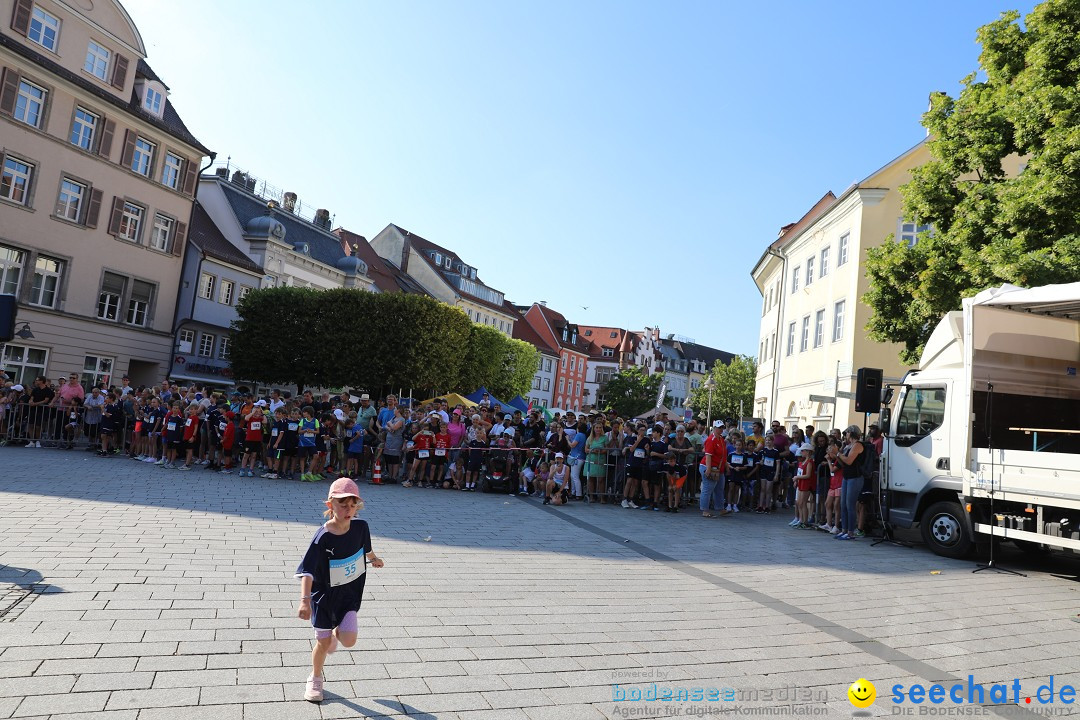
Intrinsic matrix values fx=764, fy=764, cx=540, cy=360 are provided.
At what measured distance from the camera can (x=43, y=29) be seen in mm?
28234

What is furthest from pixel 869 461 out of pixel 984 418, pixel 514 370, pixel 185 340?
pixel 514 370

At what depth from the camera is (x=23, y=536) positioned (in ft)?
25.8

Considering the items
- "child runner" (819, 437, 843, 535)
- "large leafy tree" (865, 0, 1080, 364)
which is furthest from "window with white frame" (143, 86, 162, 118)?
"child runner" (819, 437, 843, 535)

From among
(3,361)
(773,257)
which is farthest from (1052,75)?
(3,361)

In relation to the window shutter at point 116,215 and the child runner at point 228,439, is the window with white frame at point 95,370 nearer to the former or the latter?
the window shutter at point 116,215

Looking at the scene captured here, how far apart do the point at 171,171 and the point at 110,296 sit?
6.49 meters

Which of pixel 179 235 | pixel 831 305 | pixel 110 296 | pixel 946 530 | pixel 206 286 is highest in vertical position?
pixel 179 235

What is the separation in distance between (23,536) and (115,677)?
186 inches

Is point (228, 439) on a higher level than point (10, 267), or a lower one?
lower

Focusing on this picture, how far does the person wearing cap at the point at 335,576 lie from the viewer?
4340 mm

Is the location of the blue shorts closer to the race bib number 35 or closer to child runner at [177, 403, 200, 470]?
the race bib number 35

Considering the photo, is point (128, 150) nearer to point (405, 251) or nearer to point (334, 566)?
point (334, 566)

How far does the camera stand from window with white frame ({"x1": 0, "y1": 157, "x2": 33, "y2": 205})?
27.0 metres

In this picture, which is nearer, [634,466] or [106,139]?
[634,466]
